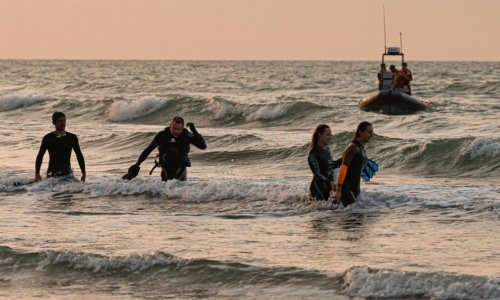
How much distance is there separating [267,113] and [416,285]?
29.8m

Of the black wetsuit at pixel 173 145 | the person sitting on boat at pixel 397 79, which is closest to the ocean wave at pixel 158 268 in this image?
the black wetsuit at pixel 173 145

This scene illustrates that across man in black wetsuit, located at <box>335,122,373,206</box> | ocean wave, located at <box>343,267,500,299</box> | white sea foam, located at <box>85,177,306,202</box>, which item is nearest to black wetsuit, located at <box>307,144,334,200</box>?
man in black wetsuit, located at <box>335,122,373,206</box>

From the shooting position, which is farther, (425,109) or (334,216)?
(425,109)

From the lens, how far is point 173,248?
40.6 ft

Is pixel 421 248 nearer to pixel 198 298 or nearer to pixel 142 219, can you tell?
pixel 198 298

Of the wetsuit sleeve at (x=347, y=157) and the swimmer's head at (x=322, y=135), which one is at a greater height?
the swimmer's head at (x=322, y=135)

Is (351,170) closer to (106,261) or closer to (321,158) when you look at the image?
(321,158)

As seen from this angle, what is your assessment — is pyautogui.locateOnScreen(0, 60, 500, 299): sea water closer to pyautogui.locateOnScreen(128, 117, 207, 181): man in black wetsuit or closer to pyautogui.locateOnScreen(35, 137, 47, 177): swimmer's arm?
pyautogui.locateOnScreen(35, 137, 47, 177): swimmer's arm

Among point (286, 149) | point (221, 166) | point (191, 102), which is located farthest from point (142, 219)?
point (191, 102)

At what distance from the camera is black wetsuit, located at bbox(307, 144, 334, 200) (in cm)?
1431

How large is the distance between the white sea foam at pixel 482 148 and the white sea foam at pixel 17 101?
91.6ft

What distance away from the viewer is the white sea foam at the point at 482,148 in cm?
2328

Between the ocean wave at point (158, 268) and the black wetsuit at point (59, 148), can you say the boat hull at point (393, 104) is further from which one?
the ocean wave at point (158, 268)

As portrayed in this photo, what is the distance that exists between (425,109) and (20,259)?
2864cm
